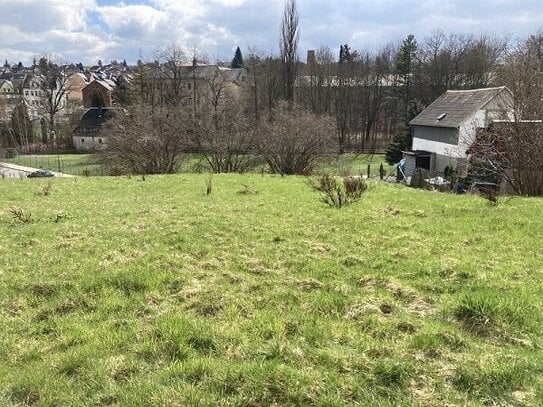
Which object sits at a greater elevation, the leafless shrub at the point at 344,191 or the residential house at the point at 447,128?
the residential house at the point at 447,128

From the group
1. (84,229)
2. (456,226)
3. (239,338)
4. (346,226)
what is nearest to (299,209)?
(346,226)

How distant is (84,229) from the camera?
8.08 meters

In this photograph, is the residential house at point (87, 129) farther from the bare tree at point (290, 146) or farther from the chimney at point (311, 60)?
the bare tree at point (290, 146)

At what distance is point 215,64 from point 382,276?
7001 cm

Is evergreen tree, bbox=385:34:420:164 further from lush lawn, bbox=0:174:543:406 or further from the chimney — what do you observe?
lush lawn, bbox=0:174:543:406

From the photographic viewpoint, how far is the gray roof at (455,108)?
35.4 meters

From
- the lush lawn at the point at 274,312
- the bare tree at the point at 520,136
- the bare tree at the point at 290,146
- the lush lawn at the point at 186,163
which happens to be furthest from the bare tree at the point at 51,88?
the lush lawn at the point at 274,312

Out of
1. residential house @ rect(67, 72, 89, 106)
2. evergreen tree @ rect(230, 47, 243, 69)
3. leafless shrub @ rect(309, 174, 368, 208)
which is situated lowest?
leafless shrub @ rect(309, 174, 368, 208)

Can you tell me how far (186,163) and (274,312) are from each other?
28.1 m

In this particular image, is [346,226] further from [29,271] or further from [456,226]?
[29,271]

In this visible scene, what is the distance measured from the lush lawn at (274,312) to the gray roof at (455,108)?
100 feet

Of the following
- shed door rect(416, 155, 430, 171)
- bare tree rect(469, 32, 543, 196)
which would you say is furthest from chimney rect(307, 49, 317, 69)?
bare tree rect(469, 32, 543, 196)

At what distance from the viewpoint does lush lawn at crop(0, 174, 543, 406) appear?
115 inches

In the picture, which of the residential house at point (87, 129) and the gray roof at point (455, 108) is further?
the residential house at point (87, 129)
